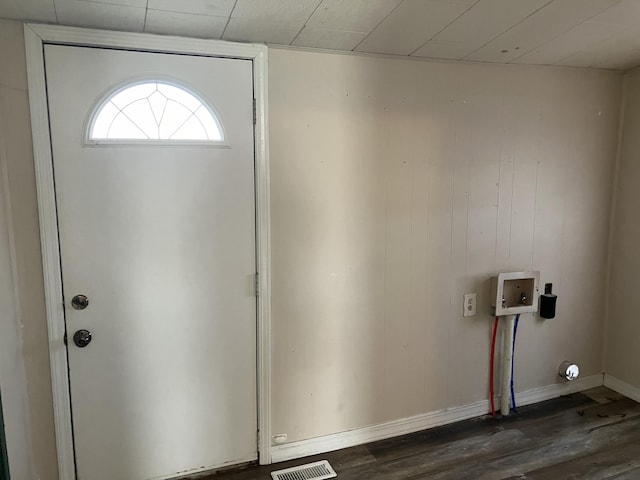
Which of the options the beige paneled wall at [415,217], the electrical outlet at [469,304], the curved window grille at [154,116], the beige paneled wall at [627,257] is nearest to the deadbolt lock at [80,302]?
the curved window grille at [154,116]

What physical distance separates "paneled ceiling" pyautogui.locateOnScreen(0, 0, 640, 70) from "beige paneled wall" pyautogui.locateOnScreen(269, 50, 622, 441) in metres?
0.18

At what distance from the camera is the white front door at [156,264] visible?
6.22ft

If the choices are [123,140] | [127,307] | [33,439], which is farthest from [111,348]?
[123,140]

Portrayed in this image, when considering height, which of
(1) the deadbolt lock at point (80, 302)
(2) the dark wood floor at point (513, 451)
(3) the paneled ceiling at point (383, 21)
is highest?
(3) the paneled ceiling at point (383, 21)

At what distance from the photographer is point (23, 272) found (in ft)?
6.07

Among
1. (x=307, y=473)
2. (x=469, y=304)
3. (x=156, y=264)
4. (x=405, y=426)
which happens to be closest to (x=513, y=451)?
(x=405, y=426)

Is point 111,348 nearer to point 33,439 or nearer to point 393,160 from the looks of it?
point 33,439

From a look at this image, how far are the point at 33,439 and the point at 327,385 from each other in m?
1.42

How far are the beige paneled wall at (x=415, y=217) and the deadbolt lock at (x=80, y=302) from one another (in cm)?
89

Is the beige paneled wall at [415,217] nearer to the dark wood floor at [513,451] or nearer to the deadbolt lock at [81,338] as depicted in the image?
the dark wood floor at [513,451]

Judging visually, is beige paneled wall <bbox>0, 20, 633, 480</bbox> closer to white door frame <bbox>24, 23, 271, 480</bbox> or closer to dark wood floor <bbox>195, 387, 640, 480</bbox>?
white door frame <bbox>24, 23, 271, 480</bbox>

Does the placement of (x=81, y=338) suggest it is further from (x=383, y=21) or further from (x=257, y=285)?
(x=383, y=21)

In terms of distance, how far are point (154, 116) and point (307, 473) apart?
6.39ft

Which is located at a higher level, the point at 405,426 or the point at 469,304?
the point at 469,304
